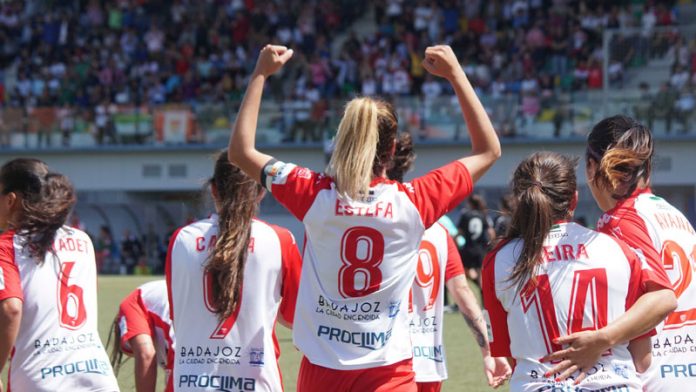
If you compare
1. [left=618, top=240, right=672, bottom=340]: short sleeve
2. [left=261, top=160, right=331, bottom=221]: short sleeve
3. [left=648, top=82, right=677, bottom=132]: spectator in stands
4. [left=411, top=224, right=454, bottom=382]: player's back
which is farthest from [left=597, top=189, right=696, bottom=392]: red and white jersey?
[left=648, top=82, right=677, bottom=132]: spectator in stands

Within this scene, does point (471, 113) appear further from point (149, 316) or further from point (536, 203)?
point (149, 316)

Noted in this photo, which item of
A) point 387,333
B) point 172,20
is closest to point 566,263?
point 387,333

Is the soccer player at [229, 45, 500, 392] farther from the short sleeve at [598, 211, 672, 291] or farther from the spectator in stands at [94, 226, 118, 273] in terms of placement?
the spectator in stands at [94, 226, 118, 273]

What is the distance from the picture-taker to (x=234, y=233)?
12.9 ft

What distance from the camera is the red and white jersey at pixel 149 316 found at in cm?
472

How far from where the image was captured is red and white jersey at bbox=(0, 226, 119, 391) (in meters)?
3.96

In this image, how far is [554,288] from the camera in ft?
11.6

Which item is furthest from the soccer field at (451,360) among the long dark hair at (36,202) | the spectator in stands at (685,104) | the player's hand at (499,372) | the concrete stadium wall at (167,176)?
the concrete stadium wall at (167,176)

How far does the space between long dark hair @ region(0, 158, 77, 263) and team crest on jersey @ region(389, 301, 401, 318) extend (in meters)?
1.39

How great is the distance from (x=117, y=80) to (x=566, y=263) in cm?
3109

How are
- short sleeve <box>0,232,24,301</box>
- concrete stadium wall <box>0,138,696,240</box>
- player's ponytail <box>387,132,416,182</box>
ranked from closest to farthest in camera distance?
short sleeve <box>0,232,24,301</box>
player's ponytail <box>387,132,416,182</box>
concrete stadium wall <box>0,138,696,240</box>

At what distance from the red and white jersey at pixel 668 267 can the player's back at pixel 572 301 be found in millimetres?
201

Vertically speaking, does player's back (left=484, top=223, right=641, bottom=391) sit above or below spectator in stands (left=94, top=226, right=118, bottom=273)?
above

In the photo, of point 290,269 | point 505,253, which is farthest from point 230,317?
point 505,253
